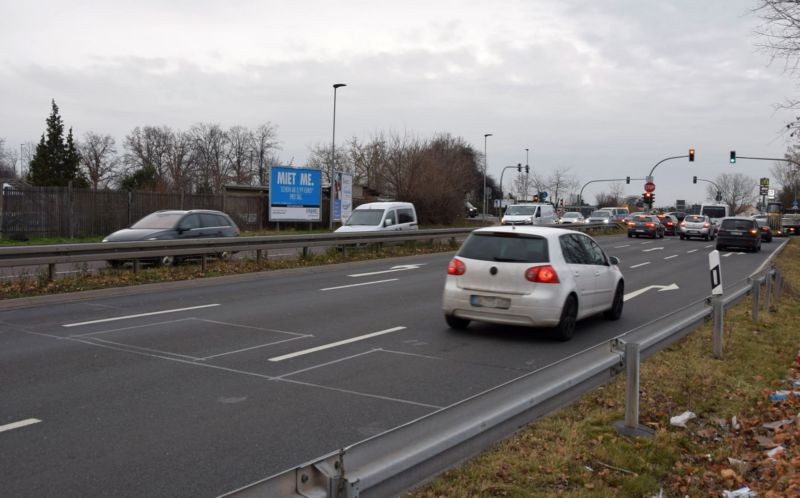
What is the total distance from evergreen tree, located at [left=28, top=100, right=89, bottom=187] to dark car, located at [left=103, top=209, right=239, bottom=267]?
163 feet

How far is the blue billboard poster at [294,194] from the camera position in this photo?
1501 inches

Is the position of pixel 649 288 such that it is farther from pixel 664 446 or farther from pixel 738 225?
pixel 738 225

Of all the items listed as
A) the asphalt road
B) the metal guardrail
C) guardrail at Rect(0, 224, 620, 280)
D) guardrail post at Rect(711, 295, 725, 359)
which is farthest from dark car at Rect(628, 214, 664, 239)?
guardrail post at Rect(711, 295, 725, 359)

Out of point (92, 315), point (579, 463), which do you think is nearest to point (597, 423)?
point (579, 463)

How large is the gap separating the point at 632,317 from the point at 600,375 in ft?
25.6

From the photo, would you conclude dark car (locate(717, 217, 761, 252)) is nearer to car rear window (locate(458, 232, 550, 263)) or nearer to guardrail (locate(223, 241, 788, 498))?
car rear window (locate(458, 232, 550, 263))

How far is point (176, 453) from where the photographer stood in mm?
5094

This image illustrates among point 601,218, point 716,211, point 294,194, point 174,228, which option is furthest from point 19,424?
point 716,211

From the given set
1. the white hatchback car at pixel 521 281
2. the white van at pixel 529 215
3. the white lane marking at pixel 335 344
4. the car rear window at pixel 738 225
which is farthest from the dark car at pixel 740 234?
the white lane marking at pixel 335 344

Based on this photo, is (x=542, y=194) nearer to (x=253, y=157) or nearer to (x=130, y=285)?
(x=253, y=157)

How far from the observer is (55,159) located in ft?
217

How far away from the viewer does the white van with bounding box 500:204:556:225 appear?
121 feet

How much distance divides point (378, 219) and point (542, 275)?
17023 millimetres

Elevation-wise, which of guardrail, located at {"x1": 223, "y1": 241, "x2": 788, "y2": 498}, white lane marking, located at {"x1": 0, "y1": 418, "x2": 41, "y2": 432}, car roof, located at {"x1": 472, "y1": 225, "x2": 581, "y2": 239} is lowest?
white lane marking, located at {"x1": 0, "y1": 418, "x2": 41, "y2": 432}
